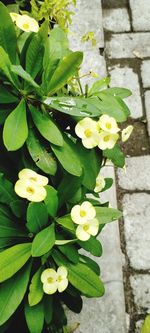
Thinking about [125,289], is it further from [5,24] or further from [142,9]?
[142,9]

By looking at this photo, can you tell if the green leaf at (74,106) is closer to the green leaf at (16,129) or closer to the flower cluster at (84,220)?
the green leaf at (16,129)

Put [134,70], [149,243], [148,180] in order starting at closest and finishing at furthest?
1. [149,243]
2. [148,180]
3. [134,70]

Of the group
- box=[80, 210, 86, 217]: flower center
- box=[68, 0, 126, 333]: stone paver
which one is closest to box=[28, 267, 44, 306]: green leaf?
box=[80, 210, 86, 217]: flower center

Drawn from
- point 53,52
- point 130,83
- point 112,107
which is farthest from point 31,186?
point 130,83

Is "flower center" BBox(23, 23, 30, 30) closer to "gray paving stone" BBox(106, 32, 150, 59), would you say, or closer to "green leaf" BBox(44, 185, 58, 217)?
"green leaf" BBox(44, 185, 58, 217)

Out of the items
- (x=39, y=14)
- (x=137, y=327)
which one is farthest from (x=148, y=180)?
(x=39, y=14)

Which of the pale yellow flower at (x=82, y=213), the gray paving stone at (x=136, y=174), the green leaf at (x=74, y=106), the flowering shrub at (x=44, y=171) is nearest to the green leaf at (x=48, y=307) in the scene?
the flowering shrub at (x=44, y=171)
